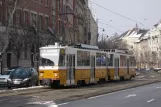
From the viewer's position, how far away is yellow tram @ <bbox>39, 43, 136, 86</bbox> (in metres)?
30.5

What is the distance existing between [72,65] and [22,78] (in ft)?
14.5

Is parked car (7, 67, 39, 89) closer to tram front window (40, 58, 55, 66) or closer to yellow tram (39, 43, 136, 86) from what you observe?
yellow tram (39, 43, 136, 86)

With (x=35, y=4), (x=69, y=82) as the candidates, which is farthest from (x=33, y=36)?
(x=69, y=82)

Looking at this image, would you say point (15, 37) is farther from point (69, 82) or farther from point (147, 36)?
point (147, 36)

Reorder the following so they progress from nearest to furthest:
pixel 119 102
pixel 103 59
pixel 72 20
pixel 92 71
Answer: pixel 119 102 < pixel 92 71 < pixel 103 59 < pixel 72 20

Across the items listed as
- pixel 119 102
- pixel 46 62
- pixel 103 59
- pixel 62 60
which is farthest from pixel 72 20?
pixel 119 102

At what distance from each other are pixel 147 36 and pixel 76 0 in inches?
3236

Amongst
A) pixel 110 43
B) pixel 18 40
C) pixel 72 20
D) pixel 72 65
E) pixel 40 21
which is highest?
pixel 72 20

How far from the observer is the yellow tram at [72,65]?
30.5 m

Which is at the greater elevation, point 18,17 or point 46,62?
point 18,17

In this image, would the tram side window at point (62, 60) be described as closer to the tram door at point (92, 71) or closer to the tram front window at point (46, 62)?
the tram front window at point (46, 62)

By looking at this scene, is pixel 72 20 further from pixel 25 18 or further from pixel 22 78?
pixel 22 78

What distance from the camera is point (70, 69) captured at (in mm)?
31328

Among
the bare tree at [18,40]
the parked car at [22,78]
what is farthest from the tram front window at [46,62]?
the bare tree at [18,40]
